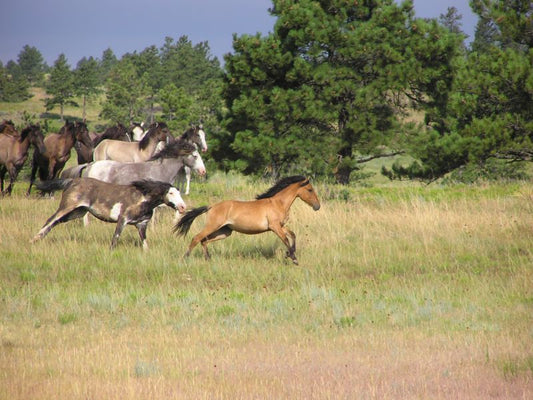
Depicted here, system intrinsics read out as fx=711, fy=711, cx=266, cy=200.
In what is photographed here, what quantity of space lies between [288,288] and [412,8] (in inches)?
697

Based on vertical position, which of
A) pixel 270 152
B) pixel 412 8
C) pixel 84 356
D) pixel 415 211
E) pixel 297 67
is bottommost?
pixel 84 356

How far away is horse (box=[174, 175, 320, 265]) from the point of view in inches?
470

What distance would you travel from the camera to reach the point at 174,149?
1552 centimetres

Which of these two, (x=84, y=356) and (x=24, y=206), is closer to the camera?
(x=84, y=356)

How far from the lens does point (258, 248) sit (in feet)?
44.1

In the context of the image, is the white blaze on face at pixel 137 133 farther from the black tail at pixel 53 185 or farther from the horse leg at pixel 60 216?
the horse leg at pixel 60 216

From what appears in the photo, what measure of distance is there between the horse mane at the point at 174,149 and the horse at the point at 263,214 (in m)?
3.38

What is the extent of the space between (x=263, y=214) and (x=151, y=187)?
226 centimetres

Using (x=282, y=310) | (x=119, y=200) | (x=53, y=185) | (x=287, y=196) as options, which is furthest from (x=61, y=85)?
(x=282, y=310)

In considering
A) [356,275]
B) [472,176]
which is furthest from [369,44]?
[356,275]

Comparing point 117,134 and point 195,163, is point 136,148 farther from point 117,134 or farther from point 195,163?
point 117,134

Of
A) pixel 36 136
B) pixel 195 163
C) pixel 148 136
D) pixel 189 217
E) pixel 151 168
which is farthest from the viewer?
pixel 36 136

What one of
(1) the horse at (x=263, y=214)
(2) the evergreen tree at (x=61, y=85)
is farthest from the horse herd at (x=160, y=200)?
(2) the evergreen tree at (x=61, y=85)

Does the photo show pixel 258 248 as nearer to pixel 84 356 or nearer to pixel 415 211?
pixel 415 211
